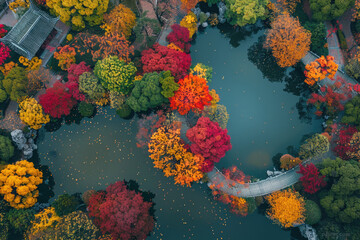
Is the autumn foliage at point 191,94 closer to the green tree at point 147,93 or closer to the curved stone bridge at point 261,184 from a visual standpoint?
the green tree at point 147,93

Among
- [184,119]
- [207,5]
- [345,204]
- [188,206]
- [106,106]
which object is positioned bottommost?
[188,206]

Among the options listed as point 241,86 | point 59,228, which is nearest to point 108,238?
point 59,228

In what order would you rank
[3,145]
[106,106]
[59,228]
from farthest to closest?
[106,106] → [3,145] → [59,228]

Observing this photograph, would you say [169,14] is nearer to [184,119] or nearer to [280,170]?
[184,119]

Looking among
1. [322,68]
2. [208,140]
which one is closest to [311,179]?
[208,140]

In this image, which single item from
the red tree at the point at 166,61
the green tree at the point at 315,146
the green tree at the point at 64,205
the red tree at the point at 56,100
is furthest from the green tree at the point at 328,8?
the green tree at the point at 64,205

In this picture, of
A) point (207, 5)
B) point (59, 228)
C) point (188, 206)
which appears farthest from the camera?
point (207, 5)
